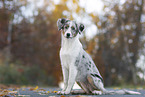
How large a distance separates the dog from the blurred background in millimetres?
10680

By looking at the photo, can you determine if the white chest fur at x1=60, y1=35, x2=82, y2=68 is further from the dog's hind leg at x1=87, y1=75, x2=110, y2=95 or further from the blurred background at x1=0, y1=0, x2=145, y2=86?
the blurred background at x1=0, y1=0, x2=145, y2=86

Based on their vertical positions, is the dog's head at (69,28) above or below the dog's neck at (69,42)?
above

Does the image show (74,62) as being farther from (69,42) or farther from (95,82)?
(95,82)

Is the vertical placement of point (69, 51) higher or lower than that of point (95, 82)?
higher

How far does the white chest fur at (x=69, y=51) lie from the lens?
5266 millimetres

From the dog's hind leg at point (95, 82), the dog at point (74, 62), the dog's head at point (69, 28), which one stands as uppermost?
the dog's head at point (69, 28)

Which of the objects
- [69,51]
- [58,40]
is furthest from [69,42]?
[58,40]

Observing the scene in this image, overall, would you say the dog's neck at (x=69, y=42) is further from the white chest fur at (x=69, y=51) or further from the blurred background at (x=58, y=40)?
the blurred background at (x=58, y=40)

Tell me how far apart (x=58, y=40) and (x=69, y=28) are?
15761mm

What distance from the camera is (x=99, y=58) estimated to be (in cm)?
1862

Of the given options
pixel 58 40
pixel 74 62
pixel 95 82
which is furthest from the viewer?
pixel 58 40

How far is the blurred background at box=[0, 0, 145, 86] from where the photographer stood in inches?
666

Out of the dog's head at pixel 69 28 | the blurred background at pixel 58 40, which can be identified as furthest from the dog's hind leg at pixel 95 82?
the blurred background at pixel 58 40

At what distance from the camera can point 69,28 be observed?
510 cm
